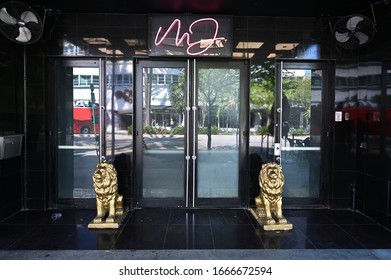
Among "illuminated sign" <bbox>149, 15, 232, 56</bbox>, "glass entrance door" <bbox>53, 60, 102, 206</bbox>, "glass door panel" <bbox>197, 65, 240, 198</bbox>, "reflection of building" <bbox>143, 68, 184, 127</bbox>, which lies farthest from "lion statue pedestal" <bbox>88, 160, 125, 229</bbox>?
"illuminated sign" <bbox>149, 15, 232, 56</bbox>

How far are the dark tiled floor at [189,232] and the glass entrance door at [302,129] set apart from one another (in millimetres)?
419

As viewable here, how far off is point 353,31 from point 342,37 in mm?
147

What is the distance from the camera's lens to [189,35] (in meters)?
4.31

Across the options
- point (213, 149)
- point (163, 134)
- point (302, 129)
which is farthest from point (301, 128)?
point (163, 134)

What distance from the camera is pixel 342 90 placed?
178 inches

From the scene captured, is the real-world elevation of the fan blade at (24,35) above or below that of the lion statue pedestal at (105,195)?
above

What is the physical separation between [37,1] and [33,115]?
149 centimetres

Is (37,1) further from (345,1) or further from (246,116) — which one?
(345,1)

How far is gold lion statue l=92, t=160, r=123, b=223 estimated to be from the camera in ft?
12.6

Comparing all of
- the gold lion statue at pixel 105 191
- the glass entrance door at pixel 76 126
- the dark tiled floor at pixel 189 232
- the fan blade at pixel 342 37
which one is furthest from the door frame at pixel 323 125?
the glass entrance door at pixel 76 126

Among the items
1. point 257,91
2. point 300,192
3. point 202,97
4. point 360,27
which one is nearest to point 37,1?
point 202,97

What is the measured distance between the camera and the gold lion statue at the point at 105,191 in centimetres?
384

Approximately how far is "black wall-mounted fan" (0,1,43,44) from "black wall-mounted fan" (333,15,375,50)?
387 cm

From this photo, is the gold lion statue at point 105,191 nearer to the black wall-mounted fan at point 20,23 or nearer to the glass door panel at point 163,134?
the glass door panel at point 163,134
